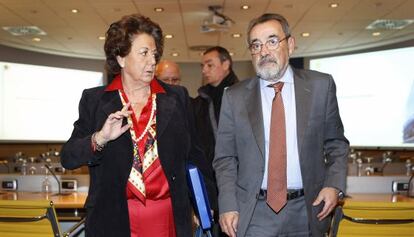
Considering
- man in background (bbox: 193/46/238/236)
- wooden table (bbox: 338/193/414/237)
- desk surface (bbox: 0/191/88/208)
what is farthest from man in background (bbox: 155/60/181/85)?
wooden table (bbox: 338/193/414/237)

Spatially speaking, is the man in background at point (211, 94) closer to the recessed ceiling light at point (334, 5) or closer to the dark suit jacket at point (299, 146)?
the dark suit jacket at point (299, 146)

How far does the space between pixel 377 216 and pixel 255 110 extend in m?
1.13

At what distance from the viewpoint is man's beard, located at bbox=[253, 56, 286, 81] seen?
1.99 meters

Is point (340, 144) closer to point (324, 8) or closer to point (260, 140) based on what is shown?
point (260, 140)

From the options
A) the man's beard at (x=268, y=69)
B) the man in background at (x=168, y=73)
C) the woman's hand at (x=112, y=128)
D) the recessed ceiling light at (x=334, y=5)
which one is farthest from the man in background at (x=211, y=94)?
the recessed ceiling light at (x=334, y=5)

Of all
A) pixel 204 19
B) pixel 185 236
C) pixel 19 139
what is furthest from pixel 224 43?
pixel 185 236

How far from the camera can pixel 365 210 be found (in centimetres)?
263

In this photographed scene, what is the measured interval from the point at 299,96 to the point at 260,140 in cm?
25

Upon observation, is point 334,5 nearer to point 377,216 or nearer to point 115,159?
point 377,216

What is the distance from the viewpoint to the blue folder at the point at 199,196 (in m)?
1.90

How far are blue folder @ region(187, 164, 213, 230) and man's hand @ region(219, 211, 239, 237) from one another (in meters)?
0.06

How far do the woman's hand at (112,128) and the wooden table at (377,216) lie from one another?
1.50 meters

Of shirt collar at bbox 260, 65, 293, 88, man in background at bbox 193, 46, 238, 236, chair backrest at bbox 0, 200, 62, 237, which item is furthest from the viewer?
man in background at bbox 193, 46, 238, 236

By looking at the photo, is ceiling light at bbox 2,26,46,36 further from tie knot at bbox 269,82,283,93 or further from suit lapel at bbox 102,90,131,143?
tie knot at bbox 269,82,283,93
